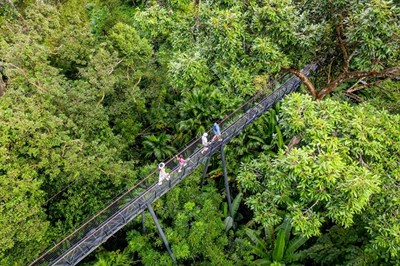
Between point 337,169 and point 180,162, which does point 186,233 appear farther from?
point 337,169

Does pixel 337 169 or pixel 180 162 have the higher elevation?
pixel 337 169

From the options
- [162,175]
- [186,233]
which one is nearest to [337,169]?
[162,175]

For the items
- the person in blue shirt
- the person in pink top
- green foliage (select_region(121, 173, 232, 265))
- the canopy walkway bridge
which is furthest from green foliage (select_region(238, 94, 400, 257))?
green foliage (select_region(121, 173, 232, 265))

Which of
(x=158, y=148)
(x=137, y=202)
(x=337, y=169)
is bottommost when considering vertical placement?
(x=158, y=148)

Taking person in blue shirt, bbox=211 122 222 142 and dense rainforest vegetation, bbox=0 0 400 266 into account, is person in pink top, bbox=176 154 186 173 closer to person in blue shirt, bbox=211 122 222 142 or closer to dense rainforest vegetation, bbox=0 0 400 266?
person in blue shirt, bbox=211 122 222 142

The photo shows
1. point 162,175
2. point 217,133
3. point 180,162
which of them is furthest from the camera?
point 217,133

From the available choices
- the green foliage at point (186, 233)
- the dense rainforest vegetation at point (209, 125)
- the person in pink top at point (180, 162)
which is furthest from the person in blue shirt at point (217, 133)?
the green foliage at point (186, 233)
